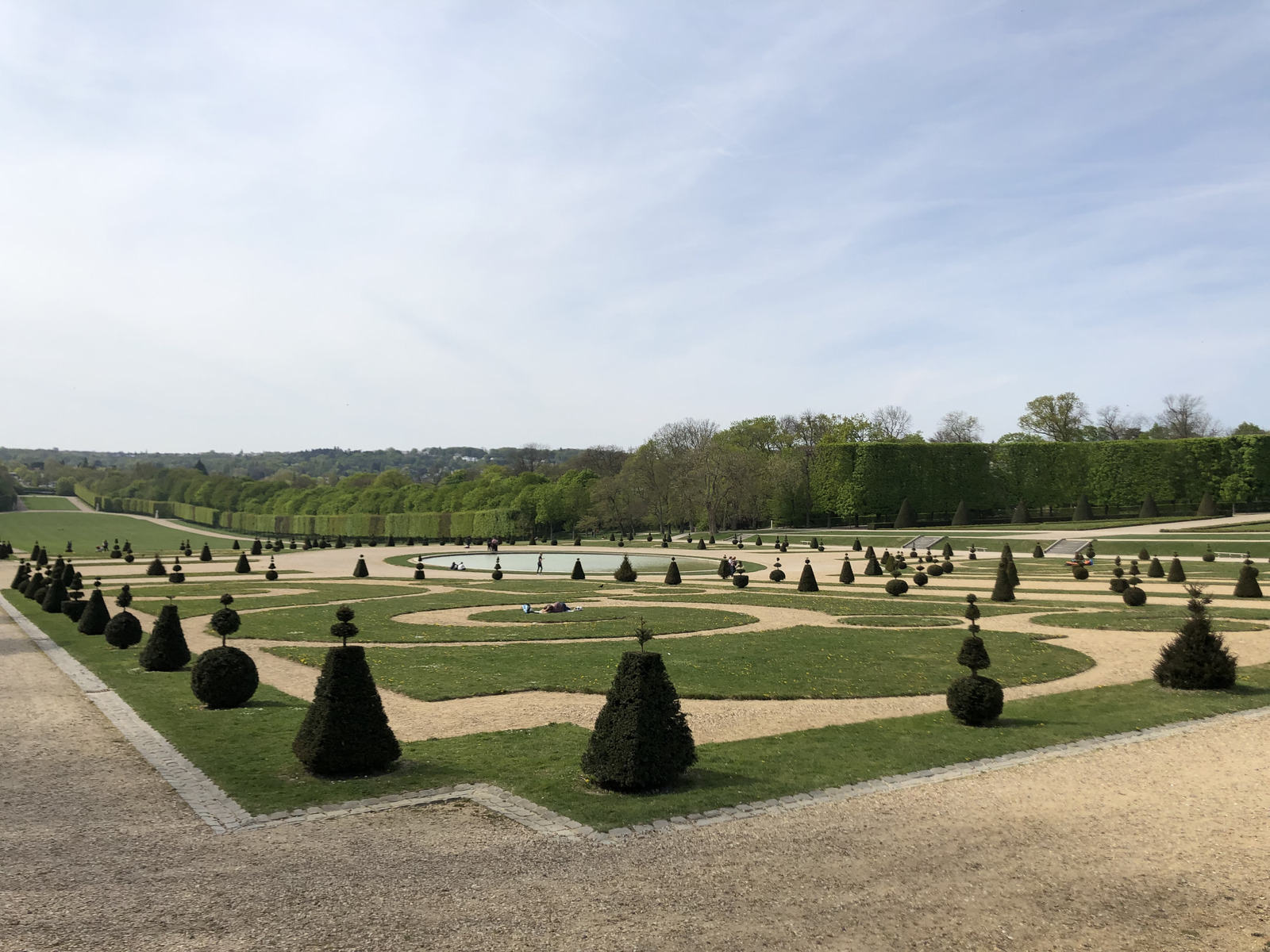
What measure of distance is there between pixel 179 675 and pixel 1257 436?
3324 inches

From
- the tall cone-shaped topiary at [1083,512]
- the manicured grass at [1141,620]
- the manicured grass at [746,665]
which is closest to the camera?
the manicured grass at [746,665]

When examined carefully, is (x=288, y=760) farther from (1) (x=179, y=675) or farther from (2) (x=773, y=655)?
(2) (x=773, y=655)

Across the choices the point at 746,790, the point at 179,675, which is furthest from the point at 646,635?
the point at 179,675

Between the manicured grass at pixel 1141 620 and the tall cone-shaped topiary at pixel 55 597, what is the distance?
105 feet

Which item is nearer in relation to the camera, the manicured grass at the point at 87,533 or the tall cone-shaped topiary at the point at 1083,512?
the tall cone-shaped topiary at the point at 1083,512

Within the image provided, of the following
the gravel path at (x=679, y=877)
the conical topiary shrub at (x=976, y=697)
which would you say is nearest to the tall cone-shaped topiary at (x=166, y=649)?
the gravel path at (x=679, y=877)

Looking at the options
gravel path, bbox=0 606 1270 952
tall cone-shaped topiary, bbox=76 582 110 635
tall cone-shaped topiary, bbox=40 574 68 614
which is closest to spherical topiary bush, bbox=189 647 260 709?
gravel path, bbox=0 606 1270 952

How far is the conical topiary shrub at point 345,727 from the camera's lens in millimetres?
10406

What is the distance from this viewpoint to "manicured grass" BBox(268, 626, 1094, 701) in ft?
54.5

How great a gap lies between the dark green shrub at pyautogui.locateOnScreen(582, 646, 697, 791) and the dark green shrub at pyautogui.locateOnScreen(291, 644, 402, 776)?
8.38 ft

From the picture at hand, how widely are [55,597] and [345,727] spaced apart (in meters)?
26.4

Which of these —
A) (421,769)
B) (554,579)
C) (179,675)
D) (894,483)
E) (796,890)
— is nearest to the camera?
(796,890)

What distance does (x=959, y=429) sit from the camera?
125375 millimetres

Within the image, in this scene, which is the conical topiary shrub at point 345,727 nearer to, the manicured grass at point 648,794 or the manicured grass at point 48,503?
the manicured grass at point 648,794
